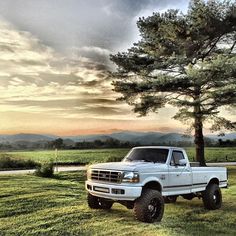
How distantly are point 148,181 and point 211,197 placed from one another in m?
3.73

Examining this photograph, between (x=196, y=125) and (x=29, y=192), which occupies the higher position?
(x=196, y=125)

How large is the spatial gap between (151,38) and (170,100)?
590 cm

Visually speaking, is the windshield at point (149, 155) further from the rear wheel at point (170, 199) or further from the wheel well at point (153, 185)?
the rear wheel at point (170, 199)

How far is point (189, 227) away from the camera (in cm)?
1130

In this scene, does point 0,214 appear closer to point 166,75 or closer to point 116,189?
point 116,189

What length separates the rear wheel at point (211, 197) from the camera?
45.6 ft

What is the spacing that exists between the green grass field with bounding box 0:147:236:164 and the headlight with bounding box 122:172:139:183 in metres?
19.2

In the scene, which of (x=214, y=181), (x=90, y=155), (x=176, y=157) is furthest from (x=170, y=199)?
(x=90, y=155)

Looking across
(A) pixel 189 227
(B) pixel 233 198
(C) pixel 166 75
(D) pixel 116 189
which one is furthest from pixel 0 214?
(C) pixel 166 75

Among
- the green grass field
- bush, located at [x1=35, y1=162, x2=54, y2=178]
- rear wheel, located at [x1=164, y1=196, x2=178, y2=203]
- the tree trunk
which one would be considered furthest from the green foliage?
rear wheel, located at [x1=164, y1=196, x2=178, y2=203]

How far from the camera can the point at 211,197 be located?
45.8 feet

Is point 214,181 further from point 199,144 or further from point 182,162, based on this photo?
point 199,144

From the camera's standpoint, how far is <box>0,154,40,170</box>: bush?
104 feet

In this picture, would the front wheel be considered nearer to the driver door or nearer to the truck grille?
the truck grille
